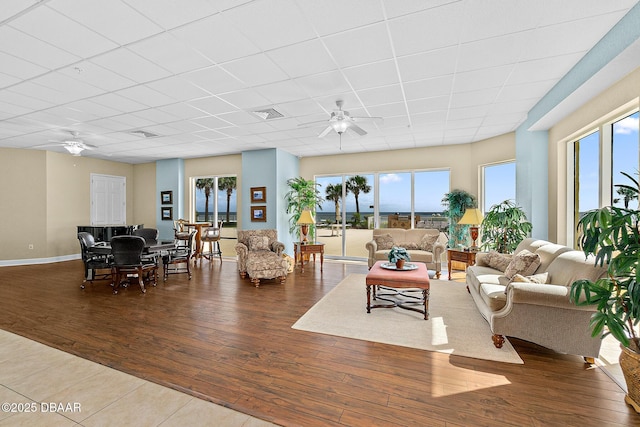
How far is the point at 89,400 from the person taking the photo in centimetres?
209

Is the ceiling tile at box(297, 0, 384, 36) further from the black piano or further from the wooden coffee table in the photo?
the black piano

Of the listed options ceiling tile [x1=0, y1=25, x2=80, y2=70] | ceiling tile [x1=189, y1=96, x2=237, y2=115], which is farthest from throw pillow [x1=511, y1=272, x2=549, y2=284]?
ceiling tile [x1=0, y1=25, x2=80, y2=70]

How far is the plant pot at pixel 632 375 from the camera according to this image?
1.95 metres

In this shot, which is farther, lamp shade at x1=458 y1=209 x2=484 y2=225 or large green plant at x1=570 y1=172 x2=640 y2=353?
lamp shade at x1=458 y1=209 x2=484 y2=225

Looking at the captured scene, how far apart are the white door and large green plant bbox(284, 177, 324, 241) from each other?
19.1ft

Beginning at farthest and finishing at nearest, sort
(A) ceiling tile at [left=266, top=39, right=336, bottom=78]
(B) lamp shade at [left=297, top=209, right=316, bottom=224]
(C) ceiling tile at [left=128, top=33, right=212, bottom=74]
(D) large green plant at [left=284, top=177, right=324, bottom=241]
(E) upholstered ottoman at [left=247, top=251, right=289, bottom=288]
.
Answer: (D) large green plant at [left=284, top=177, right=324, bottom=241] < (B) lamp shade at [left=297, top=209, right=316, bottom=224] < (E) upholstered ottoman at [left=247, top=251, right=289, bottom=288] < (A) ceiling tile at [left=266, top=39, right=336, bottom=78] < (C) ceiling tile at [left=128, top=33, right=212, bottom=74]

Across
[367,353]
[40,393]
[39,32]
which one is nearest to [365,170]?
[367,353]

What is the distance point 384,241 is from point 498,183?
300 cm

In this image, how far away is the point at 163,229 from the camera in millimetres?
9289

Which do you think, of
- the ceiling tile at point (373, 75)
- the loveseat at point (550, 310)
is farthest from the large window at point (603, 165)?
the ceiling tile at point (373, 75)

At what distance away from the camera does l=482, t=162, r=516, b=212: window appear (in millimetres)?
6328

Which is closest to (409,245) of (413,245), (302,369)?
(413,245)

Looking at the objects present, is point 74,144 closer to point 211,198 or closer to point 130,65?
point 211,198

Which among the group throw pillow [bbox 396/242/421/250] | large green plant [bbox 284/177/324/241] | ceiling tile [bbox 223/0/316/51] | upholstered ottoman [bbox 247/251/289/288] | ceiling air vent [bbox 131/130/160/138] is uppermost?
ceiling tile [bbox 223/0/316/51]
